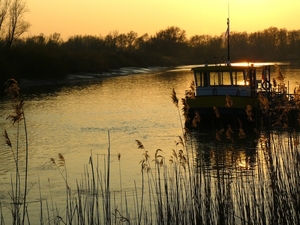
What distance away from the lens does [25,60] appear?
68.4 metres

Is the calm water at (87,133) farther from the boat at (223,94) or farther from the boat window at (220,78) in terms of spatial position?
the boat window at (220,78)

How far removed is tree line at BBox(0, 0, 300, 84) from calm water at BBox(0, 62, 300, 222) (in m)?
18.9

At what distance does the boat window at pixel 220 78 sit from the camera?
100.0ft

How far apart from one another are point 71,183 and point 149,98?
29.2 metres

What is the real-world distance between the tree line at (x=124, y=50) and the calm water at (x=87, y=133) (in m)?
18.9

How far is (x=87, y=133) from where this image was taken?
1112 inches

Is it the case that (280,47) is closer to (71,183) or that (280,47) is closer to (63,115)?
(63,115)

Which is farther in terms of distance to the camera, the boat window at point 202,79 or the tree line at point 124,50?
the tree line at point 124,50

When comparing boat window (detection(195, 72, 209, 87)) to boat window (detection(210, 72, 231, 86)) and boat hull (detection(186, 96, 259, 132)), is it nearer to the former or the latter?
boat window (detection(210, 72, 231, 86))

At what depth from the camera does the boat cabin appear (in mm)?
30109

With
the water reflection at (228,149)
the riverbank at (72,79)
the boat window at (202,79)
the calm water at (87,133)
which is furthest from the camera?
the riverbank at (72,79)

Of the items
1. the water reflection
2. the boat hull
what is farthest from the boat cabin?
the water reflection

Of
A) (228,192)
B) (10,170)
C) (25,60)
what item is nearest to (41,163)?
(10,170)

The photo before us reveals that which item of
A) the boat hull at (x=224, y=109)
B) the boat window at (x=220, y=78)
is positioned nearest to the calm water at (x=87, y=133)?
the boat hull at (x=224, y=109)
